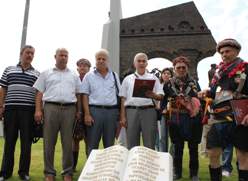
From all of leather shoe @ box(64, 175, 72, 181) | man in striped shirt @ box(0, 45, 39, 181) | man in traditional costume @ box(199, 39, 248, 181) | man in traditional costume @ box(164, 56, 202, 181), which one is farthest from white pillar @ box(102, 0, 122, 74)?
man in traditional costume @ box(199, 39, 248, 181)

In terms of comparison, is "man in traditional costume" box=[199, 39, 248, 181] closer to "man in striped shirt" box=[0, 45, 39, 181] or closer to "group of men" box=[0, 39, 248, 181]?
"group of men" box=[0, 39, 248, 181]

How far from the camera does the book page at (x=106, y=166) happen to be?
3.15m

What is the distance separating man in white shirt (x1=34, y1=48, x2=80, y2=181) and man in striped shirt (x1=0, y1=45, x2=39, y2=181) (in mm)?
293

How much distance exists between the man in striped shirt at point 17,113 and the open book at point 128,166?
259 centimetres

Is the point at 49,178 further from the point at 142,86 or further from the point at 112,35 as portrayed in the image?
the point at 112,35

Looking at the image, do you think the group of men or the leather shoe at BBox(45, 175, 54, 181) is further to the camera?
the group of men

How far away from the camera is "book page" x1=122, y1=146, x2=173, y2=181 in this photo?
3.10 metres

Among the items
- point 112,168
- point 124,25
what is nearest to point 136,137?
point 112,168

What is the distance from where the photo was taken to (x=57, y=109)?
5.50m

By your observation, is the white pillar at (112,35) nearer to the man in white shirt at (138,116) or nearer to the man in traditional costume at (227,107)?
the man in white shirt at (138,116)

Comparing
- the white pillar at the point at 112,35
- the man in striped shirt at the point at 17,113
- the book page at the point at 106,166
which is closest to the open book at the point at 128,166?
the book page at the point at 106,166

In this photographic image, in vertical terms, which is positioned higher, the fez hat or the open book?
the fez hat

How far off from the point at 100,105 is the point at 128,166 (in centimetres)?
254

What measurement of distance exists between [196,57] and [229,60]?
12.5 metres
